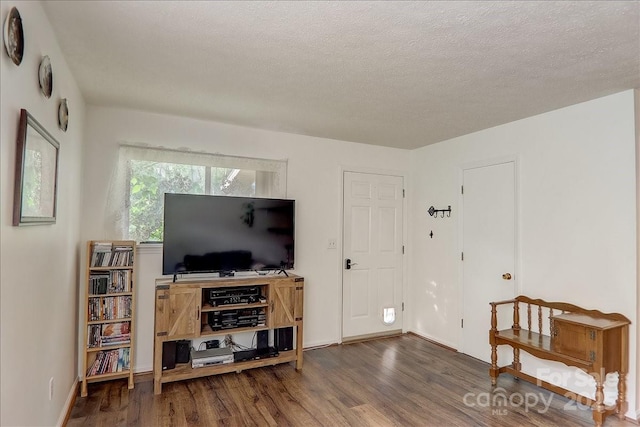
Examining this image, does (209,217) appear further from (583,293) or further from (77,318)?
(583,293)

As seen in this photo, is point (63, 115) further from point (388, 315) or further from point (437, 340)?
point (437, 340)

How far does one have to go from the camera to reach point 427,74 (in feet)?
7.85

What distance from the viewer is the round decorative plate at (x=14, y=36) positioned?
1.32m

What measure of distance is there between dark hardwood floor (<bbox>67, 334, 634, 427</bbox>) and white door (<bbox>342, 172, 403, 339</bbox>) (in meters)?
0.84

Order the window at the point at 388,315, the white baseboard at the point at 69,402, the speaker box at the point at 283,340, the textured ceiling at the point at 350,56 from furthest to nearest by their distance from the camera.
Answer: the window at the point at 388,315, the speaker box at the point at 283,340, the white baseboard at the point at 69,402, the textured ceiling at the point at 350,56

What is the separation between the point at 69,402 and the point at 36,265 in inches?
57.4

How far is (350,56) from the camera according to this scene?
7.05ft

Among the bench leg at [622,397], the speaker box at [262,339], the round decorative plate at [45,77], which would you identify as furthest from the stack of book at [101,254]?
the bench leg at [622,397]

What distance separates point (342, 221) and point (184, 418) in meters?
2.54

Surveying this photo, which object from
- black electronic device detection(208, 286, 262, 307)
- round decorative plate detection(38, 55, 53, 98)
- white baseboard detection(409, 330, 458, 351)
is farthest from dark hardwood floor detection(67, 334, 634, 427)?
round decorative plate detection(38, 55, 53, 98)

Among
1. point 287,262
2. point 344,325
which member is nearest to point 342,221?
point 287,262

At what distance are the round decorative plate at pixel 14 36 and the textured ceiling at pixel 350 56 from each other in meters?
0.37

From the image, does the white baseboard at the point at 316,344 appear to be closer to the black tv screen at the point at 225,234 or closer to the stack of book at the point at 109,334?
the black tv screen at the point at 225,234

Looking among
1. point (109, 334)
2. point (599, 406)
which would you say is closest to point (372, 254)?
point (599, 406)
